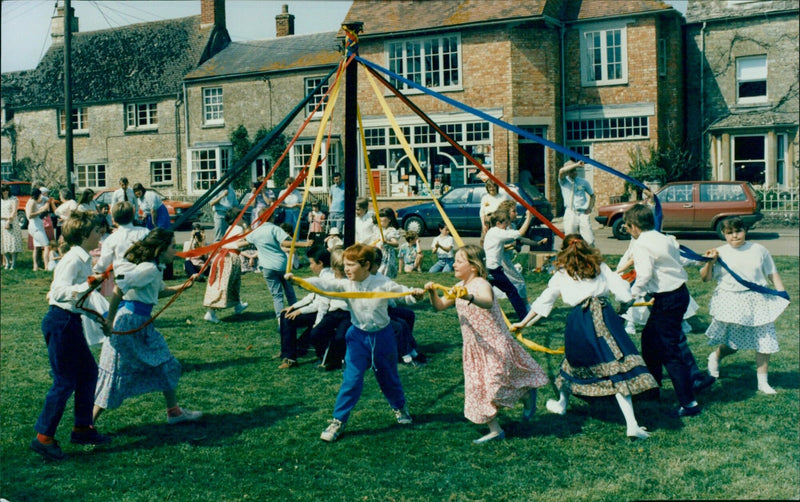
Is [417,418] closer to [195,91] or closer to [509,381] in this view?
[509,381]

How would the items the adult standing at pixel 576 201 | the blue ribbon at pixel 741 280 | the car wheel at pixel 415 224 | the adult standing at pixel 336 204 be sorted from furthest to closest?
the car wheel at pixel 415 224 → the adult standing at pixel 336 204 → the adult standing at pixel 576 201 → the blue ribbon at pixel 741 280

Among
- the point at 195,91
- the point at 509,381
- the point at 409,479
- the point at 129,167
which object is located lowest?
the point at 409,479

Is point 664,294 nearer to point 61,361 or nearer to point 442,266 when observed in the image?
point 61,361

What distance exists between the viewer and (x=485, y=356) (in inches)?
223

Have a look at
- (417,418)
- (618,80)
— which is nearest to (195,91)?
(618,80)

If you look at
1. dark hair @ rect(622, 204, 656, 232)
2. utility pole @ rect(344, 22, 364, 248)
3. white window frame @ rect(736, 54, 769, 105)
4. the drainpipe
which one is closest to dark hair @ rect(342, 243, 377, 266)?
utility pole @ rect(344, 22, 364, 248)

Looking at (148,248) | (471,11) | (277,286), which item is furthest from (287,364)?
(471,11)

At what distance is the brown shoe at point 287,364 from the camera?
7969 mm

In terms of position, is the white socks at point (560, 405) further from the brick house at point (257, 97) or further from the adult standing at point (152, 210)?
the brick house at point (257, 97)

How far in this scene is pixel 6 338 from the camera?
9750mm

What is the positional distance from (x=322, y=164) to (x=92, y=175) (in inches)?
477

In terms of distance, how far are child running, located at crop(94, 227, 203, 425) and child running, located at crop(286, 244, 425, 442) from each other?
1.24 meters

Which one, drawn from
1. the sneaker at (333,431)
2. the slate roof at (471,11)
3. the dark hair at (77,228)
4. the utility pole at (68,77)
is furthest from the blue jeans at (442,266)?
the slate roof at (471,11)

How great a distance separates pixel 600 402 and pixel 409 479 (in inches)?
87.1
